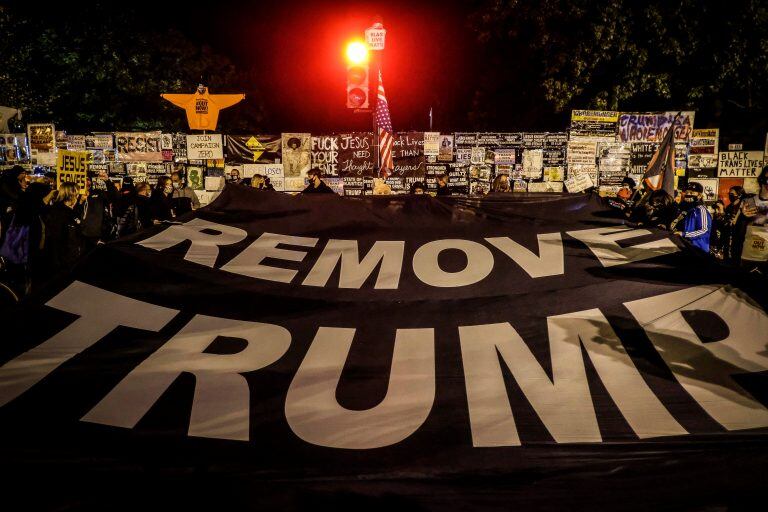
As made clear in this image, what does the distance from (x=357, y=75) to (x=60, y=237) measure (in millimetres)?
5277

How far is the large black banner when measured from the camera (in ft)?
8.68

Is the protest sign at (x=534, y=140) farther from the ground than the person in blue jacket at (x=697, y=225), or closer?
farther from the ground

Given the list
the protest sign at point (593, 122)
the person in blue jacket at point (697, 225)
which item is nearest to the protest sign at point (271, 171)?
the protest sign at point (593, 122)

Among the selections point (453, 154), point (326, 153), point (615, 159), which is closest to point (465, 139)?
point (453, 154)

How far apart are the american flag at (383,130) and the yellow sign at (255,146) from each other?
4.49 m

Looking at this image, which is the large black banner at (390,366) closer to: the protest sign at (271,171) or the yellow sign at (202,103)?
the yellow sign at (202,103)

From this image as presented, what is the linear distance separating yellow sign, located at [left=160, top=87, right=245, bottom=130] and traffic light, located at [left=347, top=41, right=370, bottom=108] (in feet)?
15.1

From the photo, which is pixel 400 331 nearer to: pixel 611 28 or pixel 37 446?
pixel 37 446

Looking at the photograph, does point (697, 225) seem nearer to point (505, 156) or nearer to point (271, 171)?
point (505, 156)

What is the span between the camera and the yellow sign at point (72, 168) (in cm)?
819

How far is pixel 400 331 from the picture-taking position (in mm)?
3621

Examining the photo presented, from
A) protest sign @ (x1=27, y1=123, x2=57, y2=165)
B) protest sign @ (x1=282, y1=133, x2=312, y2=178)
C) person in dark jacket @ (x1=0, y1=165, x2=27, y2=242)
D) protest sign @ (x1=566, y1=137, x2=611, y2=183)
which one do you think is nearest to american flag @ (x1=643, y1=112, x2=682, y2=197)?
protest sign @ (x1=566, y1=137, x2=611, y2=183)

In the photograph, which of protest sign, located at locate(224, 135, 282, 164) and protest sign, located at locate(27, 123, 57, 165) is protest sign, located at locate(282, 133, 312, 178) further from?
protest sign, located at locate(27, 123, 57, 165)

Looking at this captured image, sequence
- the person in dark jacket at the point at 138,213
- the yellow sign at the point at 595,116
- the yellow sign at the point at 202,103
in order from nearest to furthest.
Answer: the person in dark jacket at the point at 138,213 < the yellow sign at the point at 202,103 < the yellow sign at the point at 595,116
